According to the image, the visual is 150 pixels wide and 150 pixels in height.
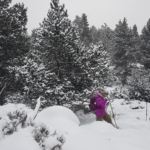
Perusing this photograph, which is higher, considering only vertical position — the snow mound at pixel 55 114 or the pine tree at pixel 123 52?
the pine tree at pixel 123 52

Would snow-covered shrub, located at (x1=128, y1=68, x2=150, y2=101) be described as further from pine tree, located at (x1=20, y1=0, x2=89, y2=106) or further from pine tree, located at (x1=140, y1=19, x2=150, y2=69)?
pine tree, located at (x1=140, y1=19, x2=150, y2=69)

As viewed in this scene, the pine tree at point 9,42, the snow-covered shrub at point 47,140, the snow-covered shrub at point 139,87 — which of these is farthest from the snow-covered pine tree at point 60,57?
the snow-covered shrub at point 139,87

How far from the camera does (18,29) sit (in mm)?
13273

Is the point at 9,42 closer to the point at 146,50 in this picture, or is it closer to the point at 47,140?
the point at 47,140

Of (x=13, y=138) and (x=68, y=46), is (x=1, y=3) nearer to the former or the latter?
(x=68, y=46)

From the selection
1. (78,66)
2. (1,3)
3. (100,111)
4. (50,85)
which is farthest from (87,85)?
(1,3)

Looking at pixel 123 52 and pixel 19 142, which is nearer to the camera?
pixel 19 142

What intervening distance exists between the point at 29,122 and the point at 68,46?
8.56 metres

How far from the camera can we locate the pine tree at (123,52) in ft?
112

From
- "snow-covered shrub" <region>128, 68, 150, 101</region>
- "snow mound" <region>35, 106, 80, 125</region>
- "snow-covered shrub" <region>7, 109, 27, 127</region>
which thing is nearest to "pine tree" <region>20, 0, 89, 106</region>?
"snow mound" <region>35, 106, 80, 125</region>

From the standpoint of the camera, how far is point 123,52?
119 ft

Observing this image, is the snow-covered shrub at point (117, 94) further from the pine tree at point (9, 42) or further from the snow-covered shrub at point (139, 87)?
the pine tree at point (9, 42)

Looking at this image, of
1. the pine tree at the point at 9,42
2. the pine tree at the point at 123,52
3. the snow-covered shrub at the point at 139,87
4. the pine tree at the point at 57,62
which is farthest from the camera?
the pine tree at the point at 123,52

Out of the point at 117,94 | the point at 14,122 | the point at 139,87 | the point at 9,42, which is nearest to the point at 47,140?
the point at 14,122
